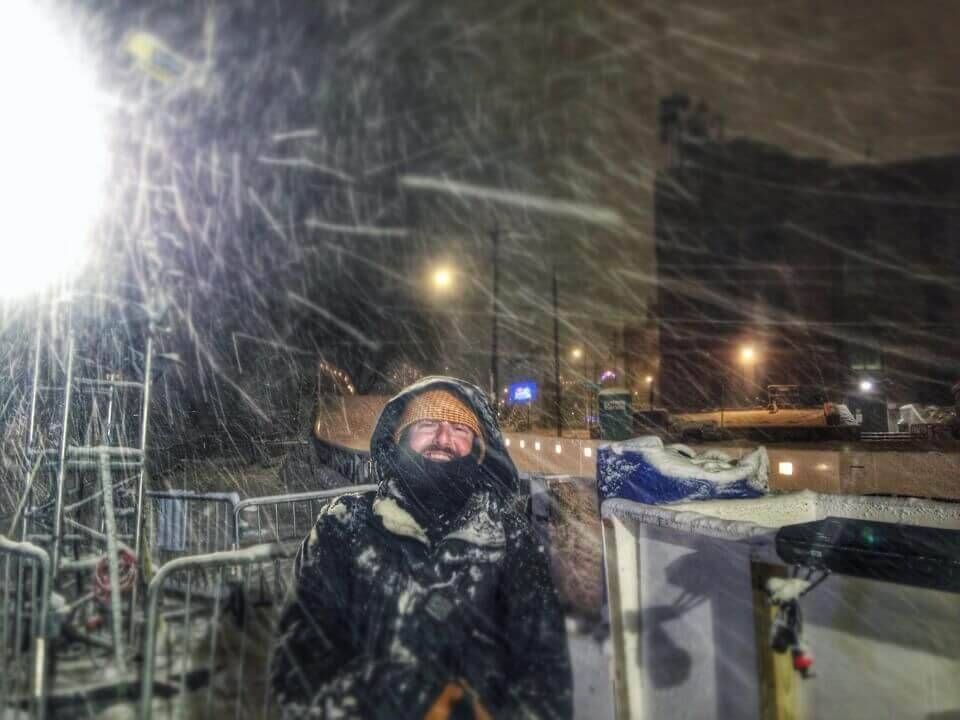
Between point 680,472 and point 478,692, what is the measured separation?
1.31 m

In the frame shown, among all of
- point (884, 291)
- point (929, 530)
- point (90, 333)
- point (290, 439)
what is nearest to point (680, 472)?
point (929, 530)

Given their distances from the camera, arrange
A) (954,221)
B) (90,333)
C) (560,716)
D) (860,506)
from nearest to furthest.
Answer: (90,333) → (560,716) → (860,506) → (954,221)

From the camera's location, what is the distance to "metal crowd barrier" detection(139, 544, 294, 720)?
5.90ft

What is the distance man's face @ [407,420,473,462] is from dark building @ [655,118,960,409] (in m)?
1.79

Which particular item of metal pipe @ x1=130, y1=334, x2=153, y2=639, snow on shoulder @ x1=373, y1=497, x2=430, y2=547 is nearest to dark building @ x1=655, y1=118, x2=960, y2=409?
snow on shoulder @ x1=373, y1=497, x2=430, y2=547

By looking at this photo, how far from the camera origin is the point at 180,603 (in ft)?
6.33

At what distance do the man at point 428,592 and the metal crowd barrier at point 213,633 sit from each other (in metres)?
0.07

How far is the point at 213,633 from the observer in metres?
1.95

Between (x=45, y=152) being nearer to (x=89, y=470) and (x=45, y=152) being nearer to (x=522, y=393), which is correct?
(x=89, y=470)

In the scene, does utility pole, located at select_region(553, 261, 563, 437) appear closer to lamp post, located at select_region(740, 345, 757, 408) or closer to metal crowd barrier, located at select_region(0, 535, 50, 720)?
lamp post, located at select_region(740, 345, 757, 408)

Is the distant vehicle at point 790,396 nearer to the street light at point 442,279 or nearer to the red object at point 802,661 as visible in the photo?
the red object at point 802,661

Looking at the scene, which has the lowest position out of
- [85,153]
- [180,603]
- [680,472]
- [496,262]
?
[180,603]

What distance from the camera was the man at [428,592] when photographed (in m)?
1.88

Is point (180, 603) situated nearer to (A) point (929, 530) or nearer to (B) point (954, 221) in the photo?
(A) point (929, 530)
